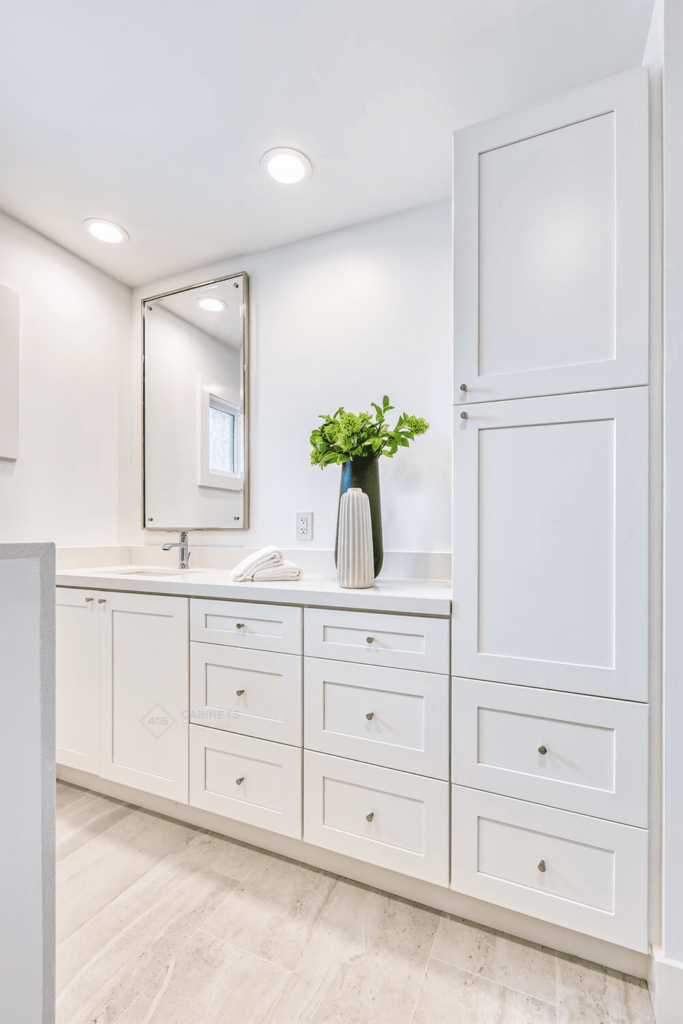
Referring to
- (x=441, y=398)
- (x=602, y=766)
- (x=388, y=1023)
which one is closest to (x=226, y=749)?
(x=388, y=1023)

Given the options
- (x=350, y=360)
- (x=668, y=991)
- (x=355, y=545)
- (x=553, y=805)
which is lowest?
(x=668, y=991)

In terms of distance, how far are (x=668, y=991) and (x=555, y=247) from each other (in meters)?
1.69

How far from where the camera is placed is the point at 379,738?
140 cm

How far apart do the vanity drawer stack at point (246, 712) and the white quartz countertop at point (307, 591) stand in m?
0.04

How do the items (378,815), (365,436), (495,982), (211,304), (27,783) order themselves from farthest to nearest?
(211,304)
(365,436)
(378,815)
(495,982)
(27,783)

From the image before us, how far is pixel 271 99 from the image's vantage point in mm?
1484

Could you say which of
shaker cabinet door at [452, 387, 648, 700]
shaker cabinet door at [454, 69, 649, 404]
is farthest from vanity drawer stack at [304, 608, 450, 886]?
shaker cabinet door at [454, 69, 649, 404]

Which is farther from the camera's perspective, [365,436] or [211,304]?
[211,304]

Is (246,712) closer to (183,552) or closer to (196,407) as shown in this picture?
(183,552)

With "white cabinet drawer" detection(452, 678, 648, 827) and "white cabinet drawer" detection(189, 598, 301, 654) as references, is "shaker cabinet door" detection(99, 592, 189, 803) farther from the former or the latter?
"white cabinet drawer" detection(452, 678, 648, 827)

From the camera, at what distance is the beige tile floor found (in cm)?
110

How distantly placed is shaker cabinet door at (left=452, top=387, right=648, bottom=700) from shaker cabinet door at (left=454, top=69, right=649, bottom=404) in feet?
0.29

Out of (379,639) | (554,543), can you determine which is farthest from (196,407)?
(554,543)

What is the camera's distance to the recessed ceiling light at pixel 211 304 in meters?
2.34
